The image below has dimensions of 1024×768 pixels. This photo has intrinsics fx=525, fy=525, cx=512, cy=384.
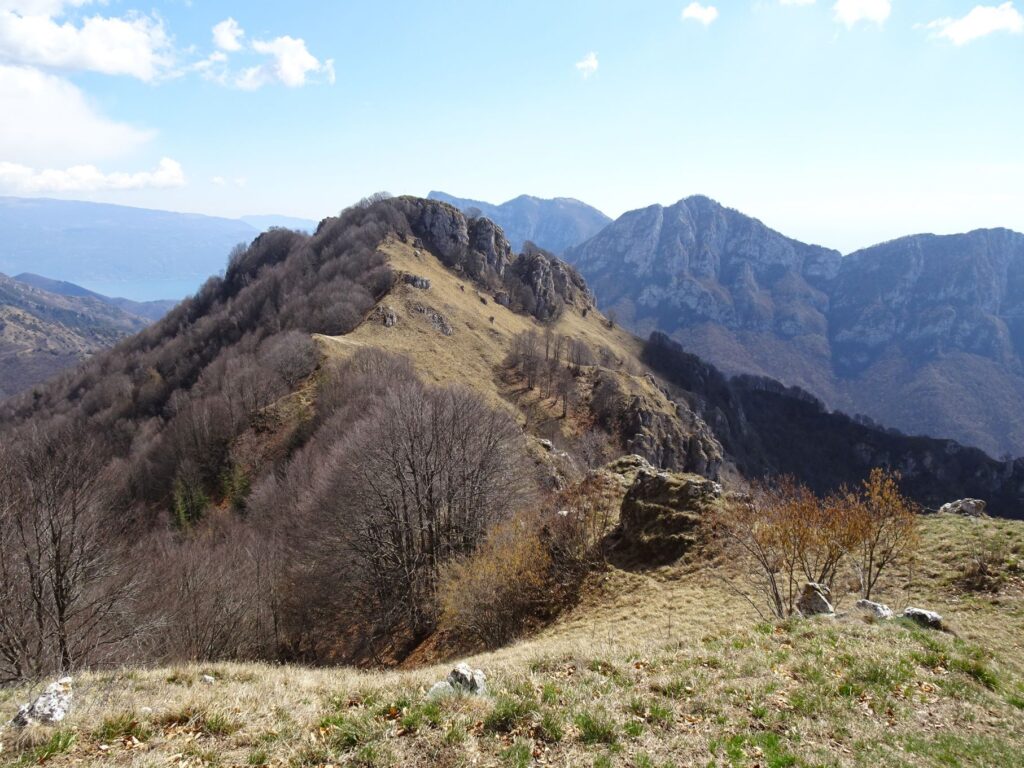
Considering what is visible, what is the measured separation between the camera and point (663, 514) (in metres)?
26.5

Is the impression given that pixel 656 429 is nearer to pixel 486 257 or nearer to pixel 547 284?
pixel 547 284

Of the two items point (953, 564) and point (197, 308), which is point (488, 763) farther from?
point (197, 308)

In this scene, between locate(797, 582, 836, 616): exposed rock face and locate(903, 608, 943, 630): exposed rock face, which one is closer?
locate(903, 608, 943, 630): exposed rock face

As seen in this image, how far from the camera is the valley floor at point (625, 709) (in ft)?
26.7

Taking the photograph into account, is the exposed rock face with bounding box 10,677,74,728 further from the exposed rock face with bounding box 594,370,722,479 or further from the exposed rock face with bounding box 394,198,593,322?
the exposed rock face with bounding box 394,198,593,322

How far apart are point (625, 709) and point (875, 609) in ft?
31.3

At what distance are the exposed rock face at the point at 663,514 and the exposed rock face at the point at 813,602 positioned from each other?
26.4ft

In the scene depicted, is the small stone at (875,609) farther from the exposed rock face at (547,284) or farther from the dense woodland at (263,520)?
the exposed rock face at (547,284)

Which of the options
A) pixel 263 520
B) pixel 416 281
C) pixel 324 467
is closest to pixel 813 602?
pixel 324 467

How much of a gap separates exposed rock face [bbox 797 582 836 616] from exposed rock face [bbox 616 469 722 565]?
8053mm

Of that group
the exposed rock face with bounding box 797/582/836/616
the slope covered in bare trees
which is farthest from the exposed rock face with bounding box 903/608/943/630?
the slope covered in bare trees

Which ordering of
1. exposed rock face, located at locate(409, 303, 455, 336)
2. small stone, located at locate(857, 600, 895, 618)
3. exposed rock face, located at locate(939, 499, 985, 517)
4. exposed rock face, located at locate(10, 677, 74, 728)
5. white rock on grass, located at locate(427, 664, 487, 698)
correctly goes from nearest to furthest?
exposed rock face, located at locate(10, 677, 74, 728), white rock on grass, located at locate(427, 664, 487, 698), small stone, located at locate(857, 600, 895, 618), exposed rock face, located at locate(939, 499, 985, 517), exposed rock face, located at locate(409, 303, 455, 336)

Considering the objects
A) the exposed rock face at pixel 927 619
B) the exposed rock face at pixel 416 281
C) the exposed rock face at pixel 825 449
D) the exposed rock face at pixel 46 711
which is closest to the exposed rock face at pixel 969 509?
the exposed rock face at pixel 927 619

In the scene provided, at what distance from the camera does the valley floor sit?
26.7 feet
